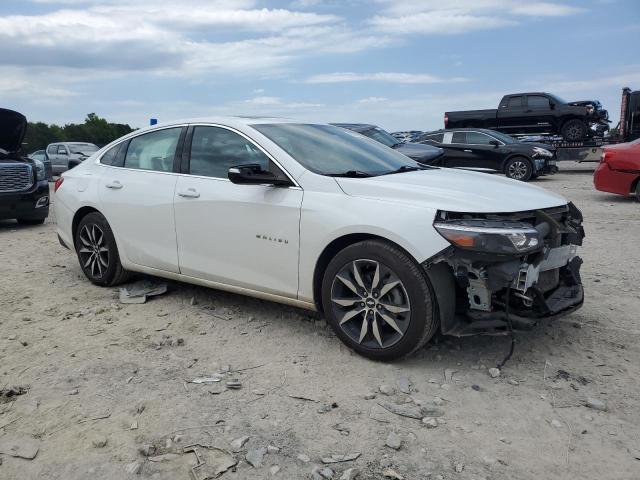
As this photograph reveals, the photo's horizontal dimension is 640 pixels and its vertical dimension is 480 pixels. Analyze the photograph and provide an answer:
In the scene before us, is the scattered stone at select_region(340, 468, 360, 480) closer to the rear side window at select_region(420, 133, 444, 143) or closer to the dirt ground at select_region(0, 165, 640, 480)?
the dirt ground at select_region(0, 165, 640, 480)

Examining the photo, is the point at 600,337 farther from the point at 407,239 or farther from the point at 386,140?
the point at 386,140

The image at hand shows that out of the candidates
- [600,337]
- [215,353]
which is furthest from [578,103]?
[215,353]

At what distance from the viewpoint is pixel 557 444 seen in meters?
2.89

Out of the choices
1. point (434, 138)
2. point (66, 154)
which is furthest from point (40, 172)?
point (66, 154)

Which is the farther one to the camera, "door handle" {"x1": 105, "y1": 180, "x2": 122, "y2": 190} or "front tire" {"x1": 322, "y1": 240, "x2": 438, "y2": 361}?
"door handle" {"x1": 105, "y1": 180, "x2": 122, "y2": 190}

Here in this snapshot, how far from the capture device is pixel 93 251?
5629 mm

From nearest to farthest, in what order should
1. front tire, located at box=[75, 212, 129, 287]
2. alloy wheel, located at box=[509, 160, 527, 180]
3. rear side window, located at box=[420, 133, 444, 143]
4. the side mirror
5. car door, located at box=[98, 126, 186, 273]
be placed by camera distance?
the side mirror → car door, located at box=[98, 126, 186, 273] → front tire, located at box=[75, 212, 129, 287] → alloy wheel, located at box=[509, 160, 527, 180] → rear side window, located at box=[420, 133, 444, 143]

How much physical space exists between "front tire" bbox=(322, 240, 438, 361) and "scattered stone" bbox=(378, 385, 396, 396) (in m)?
0.27

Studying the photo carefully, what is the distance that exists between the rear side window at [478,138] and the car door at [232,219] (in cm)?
1284

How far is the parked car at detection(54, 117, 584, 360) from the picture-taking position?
139 inches

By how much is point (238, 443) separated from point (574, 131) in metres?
19.5

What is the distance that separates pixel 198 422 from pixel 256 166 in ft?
5.98

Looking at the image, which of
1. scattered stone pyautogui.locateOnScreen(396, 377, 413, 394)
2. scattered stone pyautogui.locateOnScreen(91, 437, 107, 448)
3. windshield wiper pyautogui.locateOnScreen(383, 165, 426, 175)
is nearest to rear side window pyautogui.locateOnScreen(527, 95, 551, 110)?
windshield wiper pyautogui.locateOnScreen(383, 165, 426, 175)

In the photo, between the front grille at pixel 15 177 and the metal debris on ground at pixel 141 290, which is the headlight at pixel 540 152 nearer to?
the front grille at pixel 15 177
